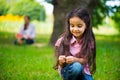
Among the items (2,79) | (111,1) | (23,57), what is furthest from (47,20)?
(2,79)

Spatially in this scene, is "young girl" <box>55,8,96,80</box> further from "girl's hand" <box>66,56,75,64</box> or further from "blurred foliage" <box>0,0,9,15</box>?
"blurred foliage" <box>0,0,9,15</box>

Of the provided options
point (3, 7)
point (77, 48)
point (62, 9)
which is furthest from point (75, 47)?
point (3, 7)

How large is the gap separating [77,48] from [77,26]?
276 millimetres

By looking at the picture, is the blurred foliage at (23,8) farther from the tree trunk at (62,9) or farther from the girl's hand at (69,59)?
the girl's hand at (69,59)

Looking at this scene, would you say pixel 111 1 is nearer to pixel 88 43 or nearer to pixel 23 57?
pixel 23 57

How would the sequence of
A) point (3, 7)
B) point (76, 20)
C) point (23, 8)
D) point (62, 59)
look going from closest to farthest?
point (62, 59) < point (76, 20) < point (3, 7) < point (23, 8)

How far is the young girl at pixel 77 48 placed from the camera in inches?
203

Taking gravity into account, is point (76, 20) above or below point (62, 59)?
above

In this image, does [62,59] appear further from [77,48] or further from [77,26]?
[77,26]

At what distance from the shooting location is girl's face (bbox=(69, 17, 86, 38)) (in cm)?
520

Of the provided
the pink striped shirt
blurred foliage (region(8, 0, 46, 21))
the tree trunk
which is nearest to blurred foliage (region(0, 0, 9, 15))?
blurred foliage (region(8, 0, 46, 21))

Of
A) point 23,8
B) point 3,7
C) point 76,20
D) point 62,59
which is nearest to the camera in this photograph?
point 62,59

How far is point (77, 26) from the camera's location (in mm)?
5223

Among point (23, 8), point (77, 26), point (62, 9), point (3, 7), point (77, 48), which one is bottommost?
point (23, 8)
